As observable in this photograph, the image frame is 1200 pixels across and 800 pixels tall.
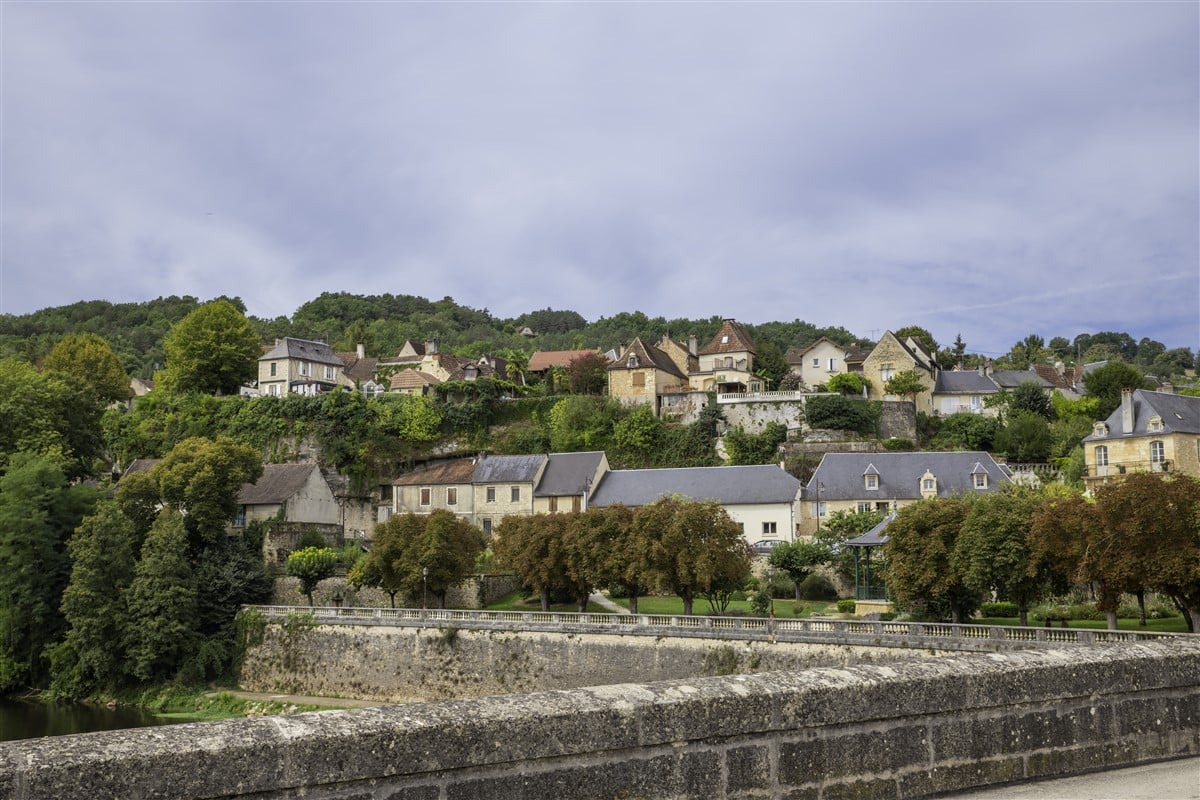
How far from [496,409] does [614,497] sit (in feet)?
57.9

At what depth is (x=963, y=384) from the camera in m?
70.8

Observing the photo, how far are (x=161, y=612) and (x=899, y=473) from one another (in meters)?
35.7

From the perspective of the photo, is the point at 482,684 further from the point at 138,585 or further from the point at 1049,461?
the point at 1049,461

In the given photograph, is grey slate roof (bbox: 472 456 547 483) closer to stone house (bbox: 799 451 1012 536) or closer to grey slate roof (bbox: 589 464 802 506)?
grey slate roof (bbox: 589 464 802 506)

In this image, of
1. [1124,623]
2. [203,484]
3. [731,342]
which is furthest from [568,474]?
[1124,623]

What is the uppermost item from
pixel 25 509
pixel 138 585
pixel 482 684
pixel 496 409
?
pixel 496 409

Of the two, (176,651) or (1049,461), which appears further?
(1049,461)

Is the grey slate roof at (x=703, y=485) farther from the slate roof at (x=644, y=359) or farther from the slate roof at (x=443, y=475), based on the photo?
the slate roof at (x=644, y=359)

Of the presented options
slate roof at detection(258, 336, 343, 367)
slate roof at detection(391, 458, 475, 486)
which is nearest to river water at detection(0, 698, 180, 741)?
slate roof at detection(391, 458, 475, 486)

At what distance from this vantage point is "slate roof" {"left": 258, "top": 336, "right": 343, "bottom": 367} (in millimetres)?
78188

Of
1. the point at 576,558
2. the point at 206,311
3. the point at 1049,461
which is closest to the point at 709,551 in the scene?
the point at 576,558

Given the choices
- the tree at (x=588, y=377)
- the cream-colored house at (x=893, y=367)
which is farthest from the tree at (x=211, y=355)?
the cream-colored house at (x=893, y=367)

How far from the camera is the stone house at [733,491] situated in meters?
55.2

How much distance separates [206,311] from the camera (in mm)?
80875
